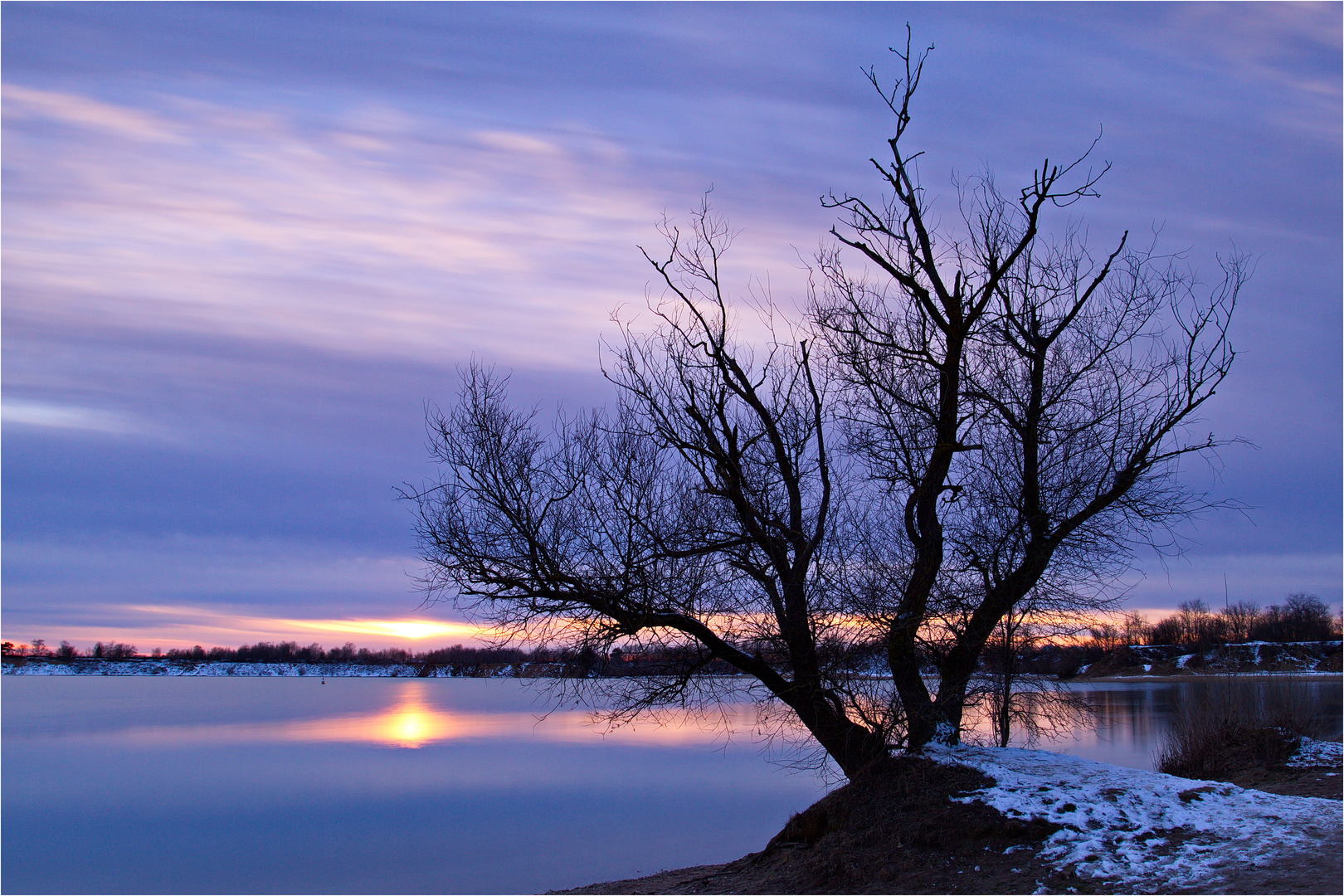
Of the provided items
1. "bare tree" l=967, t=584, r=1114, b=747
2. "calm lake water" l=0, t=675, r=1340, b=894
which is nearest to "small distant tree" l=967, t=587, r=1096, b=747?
"bare tree" l=967, t=584, r=1114, b=747

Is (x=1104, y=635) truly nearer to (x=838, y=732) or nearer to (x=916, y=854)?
(x=838, y=732)

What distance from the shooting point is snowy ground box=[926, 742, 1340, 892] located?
26.9 ft

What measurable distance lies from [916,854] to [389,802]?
19.0 meters

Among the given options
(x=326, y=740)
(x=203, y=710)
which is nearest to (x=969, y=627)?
(x=326, y=740)

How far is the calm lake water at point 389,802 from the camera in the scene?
17.5 meters

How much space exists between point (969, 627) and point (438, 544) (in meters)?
6.47

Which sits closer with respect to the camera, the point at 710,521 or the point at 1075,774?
the point at 1075,774

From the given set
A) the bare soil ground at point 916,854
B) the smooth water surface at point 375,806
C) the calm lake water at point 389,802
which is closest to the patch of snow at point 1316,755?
the calm lake water at point 389,802

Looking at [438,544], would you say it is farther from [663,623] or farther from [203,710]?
[203,710]

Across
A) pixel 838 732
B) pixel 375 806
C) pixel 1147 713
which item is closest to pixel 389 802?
pixel 375 806

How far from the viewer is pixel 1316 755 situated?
15.3 m

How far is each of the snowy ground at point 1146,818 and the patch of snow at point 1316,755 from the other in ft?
18.9

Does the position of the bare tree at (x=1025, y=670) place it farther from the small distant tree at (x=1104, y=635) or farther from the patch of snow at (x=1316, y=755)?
the patch of snow at (x=1316, y=755)

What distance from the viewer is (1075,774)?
34.4 ft
